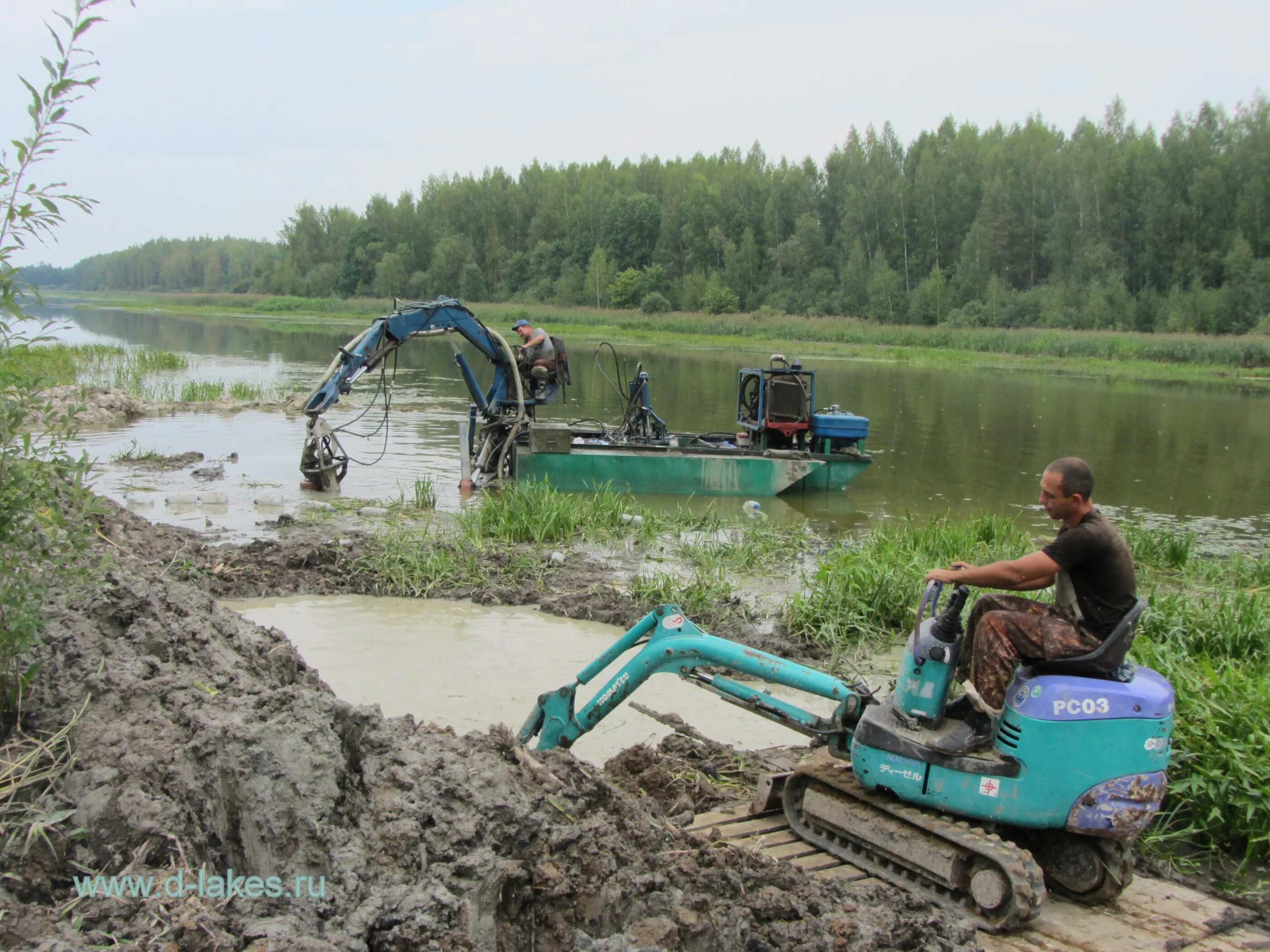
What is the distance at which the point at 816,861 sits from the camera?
14.7 ft

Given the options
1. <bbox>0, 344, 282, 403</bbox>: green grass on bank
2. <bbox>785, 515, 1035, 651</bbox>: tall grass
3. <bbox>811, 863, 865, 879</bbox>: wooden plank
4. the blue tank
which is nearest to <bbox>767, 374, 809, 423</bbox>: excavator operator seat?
the blue tank

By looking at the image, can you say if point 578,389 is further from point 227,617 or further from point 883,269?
point 883,269

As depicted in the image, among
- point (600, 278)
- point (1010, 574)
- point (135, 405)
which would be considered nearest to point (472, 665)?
point (1010, 574)

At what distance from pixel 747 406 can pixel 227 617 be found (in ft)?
35.4

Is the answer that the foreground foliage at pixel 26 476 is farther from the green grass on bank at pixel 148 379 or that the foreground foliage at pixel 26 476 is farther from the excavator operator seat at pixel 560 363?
the green grass on bank at pixel 148 379

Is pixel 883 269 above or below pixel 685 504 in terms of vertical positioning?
above

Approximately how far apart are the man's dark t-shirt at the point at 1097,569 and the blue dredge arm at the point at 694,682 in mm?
1037

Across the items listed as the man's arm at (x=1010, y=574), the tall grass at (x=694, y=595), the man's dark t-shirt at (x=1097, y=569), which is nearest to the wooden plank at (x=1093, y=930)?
the man's dark t-shirt at (x=1097, y=569)

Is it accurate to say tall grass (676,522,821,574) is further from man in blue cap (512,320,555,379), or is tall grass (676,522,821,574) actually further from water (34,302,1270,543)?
man in blue cap (512,320,555,379)

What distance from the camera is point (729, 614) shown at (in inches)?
331

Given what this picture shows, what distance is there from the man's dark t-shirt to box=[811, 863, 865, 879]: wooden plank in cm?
143

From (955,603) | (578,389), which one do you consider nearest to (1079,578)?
(955,603)
